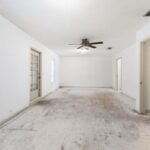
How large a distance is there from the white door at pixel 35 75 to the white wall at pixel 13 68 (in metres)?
0.69

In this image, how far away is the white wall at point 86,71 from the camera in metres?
9.87

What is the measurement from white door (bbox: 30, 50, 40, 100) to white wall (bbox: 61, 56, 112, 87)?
15.2ft

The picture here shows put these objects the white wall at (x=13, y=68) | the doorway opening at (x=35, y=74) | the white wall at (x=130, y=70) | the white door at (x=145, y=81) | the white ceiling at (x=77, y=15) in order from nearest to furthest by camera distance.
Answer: the white ceiling at (x=77, y=15)
the white wall at (x=13, y=68)
the white door at (x=145, y=81)
the doorway opening at (x=35, y=74)
the white wall at (x=130, y=70)

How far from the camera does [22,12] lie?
272cm

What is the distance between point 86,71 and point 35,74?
17.4 feet

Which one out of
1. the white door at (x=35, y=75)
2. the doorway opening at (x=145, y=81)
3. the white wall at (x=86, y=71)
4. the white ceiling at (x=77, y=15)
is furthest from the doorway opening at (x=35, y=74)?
the white wall at (x=86, y=71)

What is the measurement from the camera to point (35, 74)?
5328 mm

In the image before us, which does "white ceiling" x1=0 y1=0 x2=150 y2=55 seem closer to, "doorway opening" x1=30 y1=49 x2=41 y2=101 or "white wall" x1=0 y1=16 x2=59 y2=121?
"white wall" x1=0 y1=16 x2=59 y2=121

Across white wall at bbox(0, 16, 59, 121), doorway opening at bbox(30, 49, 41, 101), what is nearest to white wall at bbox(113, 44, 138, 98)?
doorway opening at bbox(30, 49, 41, 101)

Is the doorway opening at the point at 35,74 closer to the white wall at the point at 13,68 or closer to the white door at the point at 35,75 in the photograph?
the white door at the point at 35,75

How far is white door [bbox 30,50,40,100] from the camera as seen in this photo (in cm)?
498

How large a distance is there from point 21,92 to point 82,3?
9.63 ft

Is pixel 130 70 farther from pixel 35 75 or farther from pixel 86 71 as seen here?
pixel 86 71

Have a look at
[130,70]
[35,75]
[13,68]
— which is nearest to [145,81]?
[130,70]
